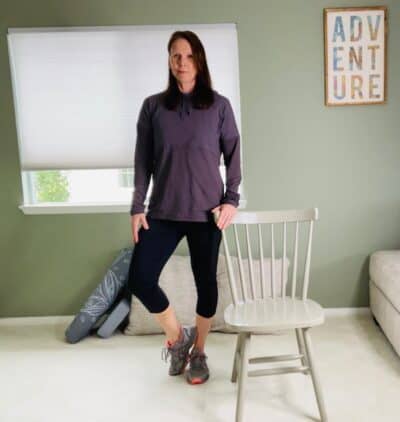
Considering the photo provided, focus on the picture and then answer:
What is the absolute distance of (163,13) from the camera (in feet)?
9.11

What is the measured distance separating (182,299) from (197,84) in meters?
1.30

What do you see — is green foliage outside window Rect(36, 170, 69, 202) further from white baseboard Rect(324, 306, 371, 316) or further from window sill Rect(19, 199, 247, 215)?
white baseboard Rect(324, 306, 371, 316)

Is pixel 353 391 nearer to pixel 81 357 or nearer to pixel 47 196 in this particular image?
pixel 81 357

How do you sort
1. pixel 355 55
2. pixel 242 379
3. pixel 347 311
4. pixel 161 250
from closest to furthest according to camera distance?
pixel 242 379, pixel 161 250, pixel 355 55, pixel 347 311

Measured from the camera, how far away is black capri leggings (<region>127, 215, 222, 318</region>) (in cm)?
207

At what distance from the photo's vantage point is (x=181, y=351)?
229 centimetres

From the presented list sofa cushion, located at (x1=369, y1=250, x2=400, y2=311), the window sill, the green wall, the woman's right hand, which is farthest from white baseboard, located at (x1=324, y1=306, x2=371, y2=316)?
the woman's right hand

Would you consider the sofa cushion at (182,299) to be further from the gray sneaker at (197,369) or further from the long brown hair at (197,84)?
the long brown hair at (197,84)

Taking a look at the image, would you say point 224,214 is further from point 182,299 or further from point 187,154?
point 182,299

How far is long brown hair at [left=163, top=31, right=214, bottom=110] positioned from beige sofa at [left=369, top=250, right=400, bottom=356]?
1.31 m

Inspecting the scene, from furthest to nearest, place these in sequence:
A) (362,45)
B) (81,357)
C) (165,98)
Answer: (362,45) → (81,357) → (165,98)

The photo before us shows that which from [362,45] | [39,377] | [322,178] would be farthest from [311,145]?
[39,377]

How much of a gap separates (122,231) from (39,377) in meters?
0.96

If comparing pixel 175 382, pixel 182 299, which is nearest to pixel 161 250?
pixel 175 382
